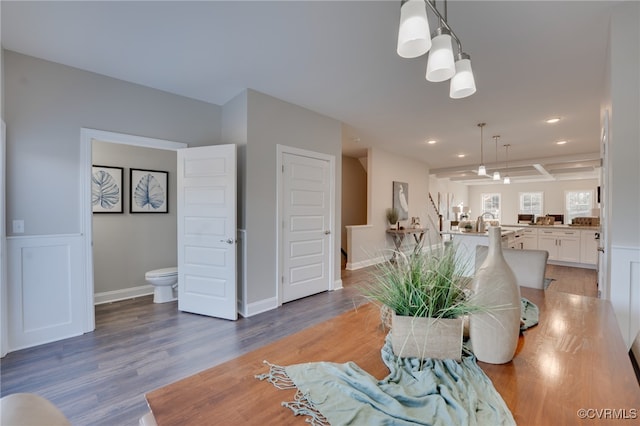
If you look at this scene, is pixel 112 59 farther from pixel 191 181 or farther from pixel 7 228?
pixel 7 228

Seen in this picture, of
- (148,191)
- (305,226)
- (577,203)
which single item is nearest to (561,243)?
(305,226)

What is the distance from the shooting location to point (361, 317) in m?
1.29

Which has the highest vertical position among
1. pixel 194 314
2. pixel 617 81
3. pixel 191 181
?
pixel 617 81

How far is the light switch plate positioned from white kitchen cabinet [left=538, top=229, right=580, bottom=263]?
8697 millimetres

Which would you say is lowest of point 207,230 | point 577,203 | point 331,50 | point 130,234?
point 130,234

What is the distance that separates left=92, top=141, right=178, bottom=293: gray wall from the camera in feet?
12.2

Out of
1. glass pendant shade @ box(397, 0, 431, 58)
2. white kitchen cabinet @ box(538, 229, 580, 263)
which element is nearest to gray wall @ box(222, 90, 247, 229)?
glass pendant shade @ box(397, 0, 431, 58)

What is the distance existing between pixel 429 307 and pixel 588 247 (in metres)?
7.27

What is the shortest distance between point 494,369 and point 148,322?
10.8ft

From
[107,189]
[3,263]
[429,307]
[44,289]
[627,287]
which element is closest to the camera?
[429,307]

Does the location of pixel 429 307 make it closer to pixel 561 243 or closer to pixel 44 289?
pixel 44 289

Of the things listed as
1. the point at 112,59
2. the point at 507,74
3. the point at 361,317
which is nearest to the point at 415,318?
the point at 361,317

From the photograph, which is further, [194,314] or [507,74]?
[194,314]

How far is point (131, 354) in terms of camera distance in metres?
2.38
